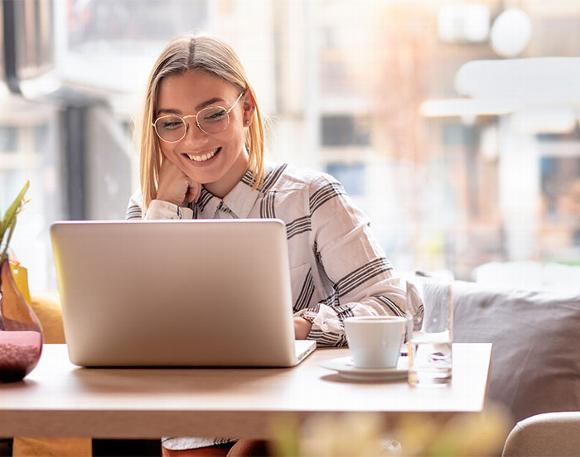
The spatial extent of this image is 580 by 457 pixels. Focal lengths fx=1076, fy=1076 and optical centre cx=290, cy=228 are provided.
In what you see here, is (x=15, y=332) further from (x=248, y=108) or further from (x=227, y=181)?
(x=248, y=108)

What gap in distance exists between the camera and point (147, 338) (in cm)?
152

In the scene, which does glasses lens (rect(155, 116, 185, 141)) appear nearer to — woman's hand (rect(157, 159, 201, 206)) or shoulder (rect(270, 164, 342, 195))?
woman's hand (rect(157, 159, 201, 206))

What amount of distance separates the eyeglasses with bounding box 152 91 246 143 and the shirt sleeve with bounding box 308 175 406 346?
0.22 metres

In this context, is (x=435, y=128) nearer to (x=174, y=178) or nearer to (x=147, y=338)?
(x=174, y=178)

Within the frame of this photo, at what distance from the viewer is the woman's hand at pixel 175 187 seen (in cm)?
203

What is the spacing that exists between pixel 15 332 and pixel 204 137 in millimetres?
645

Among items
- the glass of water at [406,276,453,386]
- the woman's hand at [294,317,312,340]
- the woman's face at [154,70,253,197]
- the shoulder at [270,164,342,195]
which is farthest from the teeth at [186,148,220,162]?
the glass of water at [406,276,453,386]

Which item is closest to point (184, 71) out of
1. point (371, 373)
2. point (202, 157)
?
point (202, 157)

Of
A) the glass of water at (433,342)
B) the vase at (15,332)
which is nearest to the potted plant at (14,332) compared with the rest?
the vase at (15,332)

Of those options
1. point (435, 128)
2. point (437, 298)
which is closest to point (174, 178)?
point (437, 298)

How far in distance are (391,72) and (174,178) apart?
5.94 feet

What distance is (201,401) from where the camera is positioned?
129 centimetres

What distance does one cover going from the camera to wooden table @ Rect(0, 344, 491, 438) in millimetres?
1233

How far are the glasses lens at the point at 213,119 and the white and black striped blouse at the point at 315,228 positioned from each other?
0.37 ft
